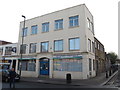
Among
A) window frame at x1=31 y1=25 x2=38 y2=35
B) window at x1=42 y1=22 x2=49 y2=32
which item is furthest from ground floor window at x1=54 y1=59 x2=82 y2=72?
window frame at x1=31 y1=25 x2=38 y2=35

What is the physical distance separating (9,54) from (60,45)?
47.0ft

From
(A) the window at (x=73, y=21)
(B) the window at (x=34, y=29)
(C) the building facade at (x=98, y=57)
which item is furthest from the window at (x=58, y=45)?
(C) the building facade at (x=98, y=57)

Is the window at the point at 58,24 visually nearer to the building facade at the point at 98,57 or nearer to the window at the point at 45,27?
the window at the point at 45,27

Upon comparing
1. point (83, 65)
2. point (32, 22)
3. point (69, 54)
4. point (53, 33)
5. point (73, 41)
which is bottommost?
point (83, 65)

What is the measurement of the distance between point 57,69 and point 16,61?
1059 cm

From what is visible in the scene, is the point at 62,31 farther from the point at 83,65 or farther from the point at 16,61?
the point at 16,61

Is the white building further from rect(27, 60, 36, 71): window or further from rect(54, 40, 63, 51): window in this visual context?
rect(54, 40, 63, 51): window

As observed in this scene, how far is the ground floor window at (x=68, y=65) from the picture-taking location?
17369 mm

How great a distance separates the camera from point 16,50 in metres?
26.0

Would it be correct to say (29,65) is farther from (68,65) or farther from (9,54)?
(68,65)

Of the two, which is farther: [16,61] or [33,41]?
[16,61]

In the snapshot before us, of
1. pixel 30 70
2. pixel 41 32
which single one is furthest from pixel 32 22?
pixel 30 70

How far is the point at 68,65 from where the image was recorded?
18.2m

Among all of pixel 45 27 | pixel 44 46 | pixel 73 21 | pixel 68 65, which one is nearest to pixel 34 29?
pixel 45 27
